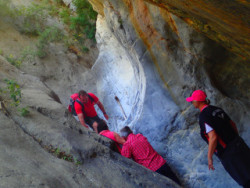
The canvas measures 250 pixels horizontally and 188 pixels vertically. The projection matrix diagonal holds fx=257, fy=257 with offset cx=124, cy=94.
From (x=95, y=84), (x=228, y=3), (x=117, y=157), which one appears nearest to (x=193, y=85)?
(x=117, y=157)

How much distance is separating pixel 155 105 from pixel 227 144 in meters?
2.18

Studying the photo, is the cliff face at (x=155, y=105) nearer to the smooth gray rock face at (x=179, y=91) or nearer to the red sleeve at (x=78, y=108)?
the smooth gray rock face at (x=179, y=91)

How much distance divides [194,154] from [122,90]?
10.7ft

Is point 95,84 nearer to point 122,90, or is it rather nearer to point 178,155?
point 122,90

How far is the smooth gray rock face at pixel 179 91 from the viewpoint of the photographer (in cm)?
451

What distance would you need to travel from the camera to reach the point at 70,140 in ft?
12.6

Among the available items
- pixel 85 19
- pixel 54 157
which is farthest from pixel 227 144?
pixel 85 19


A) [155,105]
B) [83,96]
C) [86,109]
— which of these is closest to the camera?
[155,105]

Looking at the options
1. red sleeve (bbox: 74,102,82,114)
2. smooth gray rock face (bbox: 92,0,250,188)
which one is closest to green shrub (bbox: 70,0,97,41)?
smooth gray rock face (bbox: 92,0,250,188)

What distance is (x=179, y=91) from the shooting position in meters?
5.09

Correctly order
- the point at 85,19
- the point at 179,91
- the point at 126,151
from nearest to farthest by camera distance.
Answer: the point at 126,151
the point at 179,91
the point at 85,19

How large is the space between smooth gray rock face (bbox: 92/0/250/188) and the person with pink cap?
1.13 m

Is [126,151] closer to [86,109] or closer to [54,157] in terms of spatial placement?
[54,157]

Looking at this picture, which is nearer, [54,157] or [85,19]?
[54,157]
